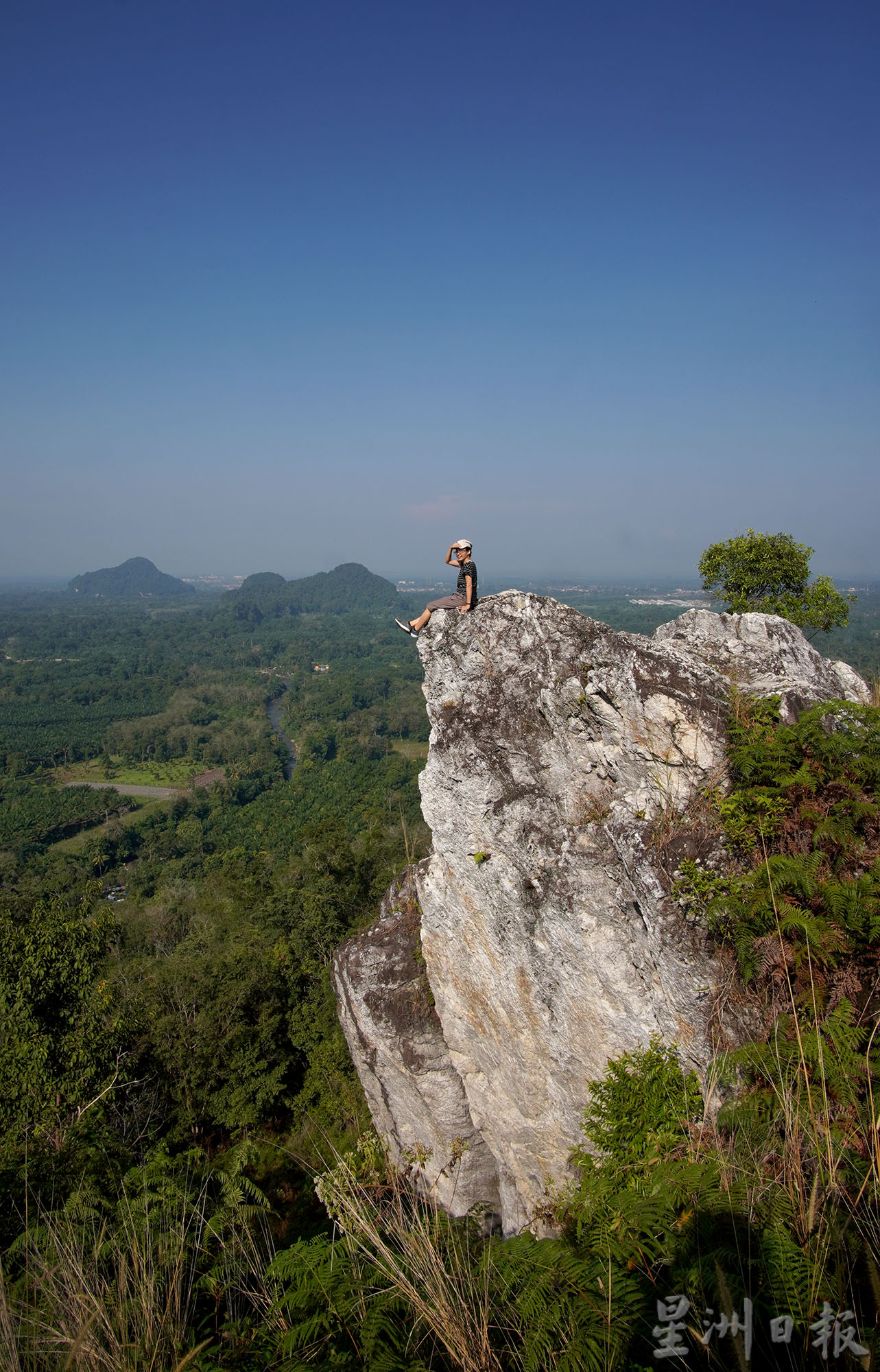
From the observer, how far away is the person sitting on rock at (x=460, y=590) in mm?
10258

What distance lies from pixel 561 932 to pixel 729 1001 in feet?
7.47

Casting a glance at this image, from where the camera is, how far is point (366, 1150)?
1216 centimetres

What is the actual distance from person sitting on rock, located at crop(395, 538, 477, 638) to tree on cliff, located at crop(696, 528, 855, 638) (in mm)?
7520

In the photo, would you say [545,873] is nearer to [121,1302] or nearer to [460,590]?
[460,590]

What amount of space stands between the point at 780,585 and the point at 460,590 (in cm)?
918

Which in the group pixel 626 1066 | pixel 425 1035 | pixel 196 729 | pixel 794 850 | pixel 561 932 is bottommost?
pixel 196 729

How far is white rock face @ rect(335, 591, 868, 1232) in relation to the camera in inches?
311

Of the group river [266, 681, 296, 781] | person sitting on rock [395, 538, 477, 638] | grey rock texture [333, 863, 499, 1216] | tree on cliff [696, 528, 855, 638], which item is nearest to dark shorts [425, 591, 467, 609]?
person sitting on rock [395, 538, 477, 638]

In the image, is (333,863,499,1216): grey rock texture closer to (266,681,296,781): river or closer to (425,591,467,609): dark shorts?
(425,591,467,609): dark shorts

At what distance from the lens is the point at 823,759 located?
281 inches

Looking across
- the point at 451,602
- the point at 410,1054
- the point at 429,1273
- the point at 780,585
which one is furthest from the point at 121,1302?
the point at 780,585

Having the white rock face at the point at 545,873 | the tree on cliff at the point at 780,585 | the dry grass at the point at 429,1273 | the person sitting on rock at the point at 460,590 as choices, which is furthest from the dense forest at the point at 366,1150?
the tree on cliff at the point at 780,585

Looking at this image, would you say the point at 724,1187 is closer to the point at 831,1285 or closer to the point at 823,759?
the point at 831,1285

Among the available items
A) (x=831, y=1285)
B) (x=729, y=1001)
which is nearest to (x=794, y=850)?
(x=729, y=1001)
